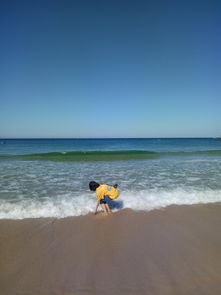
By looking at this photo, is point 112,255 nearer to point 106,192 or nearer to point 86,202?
point 106,192

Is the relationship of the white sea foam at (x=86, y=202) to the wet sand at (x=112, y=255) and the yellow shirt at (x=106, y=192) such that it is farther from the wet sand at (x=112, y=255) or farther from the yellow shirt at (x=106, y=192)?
the yellow shirt at (x=106, y=192)

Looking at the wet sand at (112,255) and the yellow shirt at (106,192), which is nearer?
the wet sand at (112,255)

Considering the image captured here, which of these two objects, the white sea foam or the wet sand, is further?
the white sea foam

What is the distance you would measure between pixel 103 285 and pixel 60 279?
0.65 metres

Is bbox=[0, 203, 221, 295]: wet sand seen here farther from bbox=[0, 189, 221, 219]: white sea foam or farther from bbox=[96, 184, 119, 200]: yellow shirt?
bbox=[96, 184, 119, 200]: yellow shirt

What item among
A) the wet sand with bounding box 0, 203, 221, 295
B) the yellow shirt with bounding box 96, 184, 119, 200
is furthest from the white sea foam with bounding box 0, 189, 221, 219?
the yellow shirt with bounding box 96, 184, 119, 200

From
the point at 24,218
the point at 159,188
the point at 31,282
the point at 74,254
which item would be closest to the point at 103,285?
the point at 74,254

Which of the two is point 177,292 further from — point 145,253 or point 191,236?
point 191,236

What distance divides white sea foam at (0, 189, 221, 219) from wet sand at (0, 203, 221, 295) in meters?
0.40

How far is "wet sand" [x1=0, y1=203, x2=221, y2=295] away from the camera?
2.44 metres

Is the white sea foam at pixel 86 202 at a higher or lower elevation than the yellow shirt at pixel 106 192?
lower

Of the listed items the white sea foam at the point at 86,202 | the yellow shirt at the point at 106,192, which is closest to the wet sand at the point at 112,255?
the white sea foam at the point at 86,202

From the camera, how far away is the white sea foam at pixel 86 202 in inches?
186

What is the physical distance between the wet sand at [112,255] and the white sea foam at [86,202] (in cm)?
40
